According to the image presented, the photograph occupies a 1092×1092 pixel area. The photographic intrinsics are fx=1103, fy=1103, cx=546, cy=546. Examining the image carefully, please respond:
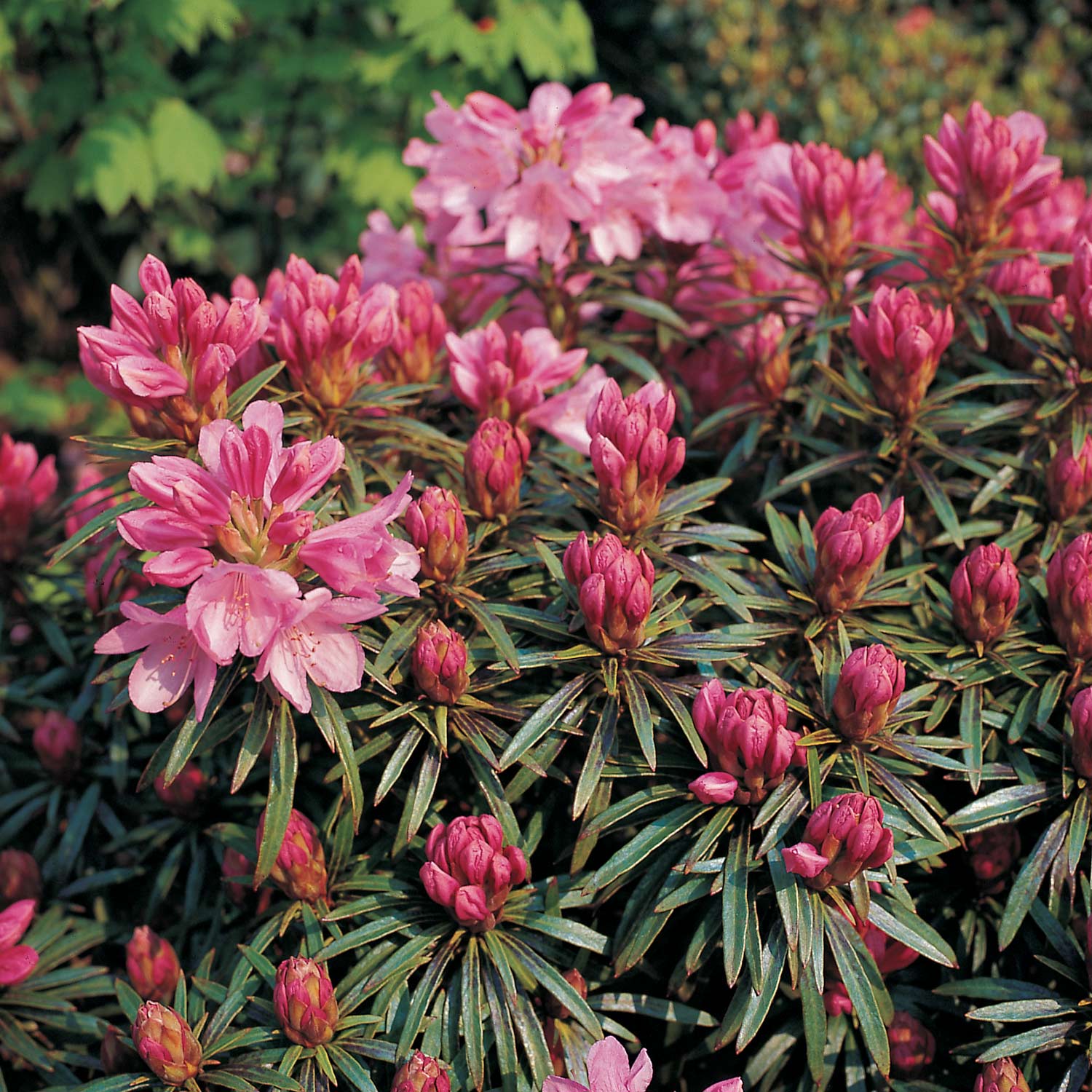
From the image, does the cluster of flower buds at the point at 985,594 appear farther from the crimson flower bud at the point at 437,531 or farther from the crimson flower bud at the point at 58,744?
the crimson flower bud at the point at 58,744

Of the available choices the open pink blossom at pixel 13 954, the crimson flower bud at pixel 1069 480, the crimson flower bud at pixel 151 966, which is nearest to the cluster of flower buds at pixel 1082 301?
the crimson flower bud at pixel 1069 480

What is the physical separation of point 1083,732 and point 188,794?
4.08 feet

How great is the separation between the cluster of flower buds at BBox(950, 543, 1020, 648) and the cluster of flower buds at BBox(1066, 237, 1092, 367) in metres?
0.41

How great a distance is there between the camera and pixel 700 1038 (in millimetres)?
1604

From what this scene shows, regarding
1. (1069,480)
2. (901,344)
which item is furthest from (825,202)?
(1069,480)

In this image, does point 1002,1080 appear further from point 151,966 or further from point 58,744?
point 58,744

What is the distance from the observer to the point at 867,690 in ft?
4.37

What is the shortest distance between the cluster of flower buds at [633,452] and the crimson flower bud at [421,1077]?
2.33 feet

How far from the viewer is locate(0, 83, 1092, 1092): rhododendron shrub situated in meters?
1.31

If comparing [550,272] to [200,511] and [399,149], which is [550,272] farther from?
[399,149]

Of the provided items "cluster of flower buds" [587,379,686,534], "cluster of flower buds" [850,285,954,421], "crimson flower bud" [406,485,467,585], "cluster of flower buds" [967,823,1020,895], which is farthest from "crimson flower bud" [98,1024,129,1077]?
"cluster of flower buds" [850,285,954,421]

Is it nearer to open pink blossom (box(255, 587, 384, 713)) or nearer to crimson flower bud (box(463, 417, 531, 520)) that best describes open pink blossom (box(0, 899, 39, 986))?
open pink blossom (box(255, 587, 384, 713))

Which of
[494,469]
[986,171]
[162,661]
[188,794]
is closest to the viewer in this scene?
[162,661]

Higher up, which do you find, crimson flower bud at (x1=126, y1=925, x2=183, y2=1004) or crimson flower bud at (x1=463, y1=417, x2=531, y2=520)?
crimson flower bud at (x1=463, y1=417, x2=531, y2=520)
